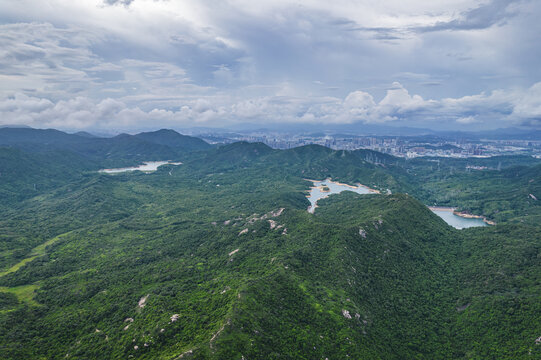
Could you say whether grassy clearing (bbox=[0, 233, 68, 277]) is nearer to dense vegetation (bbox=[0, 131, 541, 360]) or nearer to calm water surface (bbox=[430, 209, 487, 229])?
dense vegetation (bbox=[0, 131, 541, 360])

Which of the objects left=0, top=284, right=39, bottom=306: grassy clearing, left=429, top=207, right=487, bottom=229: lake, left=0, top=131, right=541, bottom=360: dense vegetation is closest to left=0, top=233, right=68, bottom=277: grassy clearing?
left=0, top=131, right=541, bottom=360: dense vegetation

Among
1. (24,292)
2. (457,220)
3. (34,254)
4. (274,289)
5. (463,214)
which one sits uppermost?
(274,289)

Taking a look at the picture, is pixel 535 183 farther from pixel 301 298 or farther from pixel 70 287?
pixel 70 287

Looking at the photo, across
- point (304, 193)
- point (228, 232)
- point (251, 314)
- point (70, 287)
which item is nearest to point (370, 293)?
point (251, 314)

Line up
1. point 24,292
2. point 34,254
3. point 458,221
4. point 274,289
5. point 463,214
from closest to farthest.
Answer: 1. point 274,289
2. point 24,292
3. point 34,254
4. point 458,221
5. point 463,214

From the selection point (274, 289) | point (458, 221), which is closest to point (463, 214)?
point (458, 221)

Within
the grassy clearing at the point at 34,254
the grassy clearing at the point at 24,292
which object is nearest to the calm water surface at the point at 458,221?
the grassy clearing at the point at 24,292

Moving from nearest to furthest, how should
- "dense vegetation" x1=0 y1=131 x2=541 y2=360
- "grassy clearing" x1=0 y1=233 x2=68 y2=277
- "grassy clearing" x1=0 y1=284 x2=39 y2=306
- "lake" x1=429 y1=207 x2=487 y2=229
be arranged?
"dense vegetation" x1=0 y1=131 x2=541 y2=360, "grassy clearing" x1=0 y1=284 x2=39 y2=306, "grassy clearing" x1=0 y1=233 x2=68 y2=277, "lake" x1=429 y1=207 x2=487 y2=229

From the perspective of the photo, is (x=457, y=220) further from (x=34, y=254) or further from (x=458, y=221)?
(x=34, y=254)

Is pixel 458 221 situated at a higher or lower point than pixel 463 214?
lower
